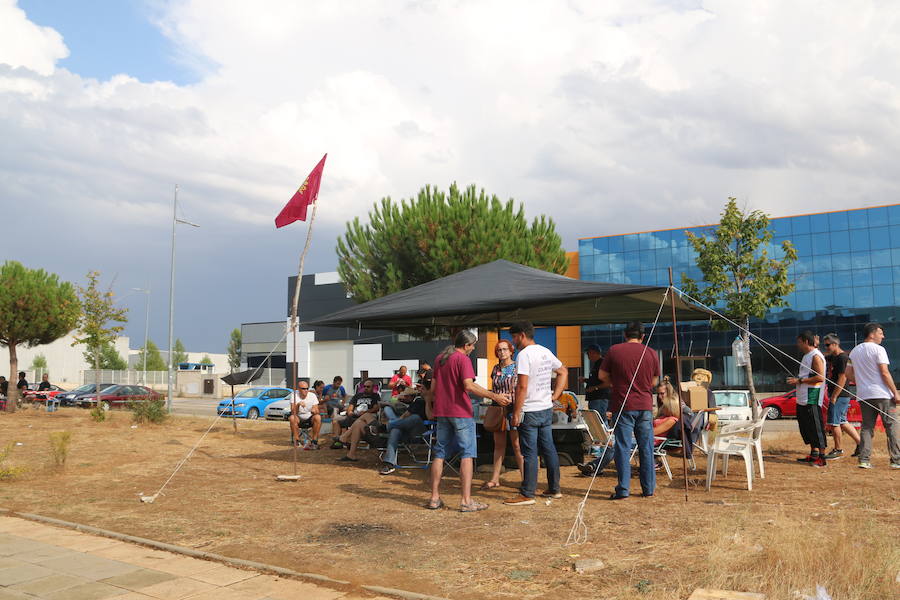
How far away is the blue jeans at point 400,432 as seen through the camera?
29.8 feet

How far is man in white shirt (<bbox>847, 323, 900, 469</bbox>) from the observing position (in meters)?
8.20

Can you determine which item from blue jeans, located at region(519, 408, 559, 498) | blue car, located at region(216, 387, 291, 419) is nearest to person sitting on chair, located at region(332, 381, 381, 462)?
blue jeans, located at region(519, 408, 559, 498)

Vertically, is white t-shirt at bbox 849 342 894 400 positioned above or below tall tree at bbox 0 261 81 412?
below

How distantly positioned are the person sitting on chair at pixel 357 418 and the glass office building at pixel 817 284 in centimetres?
3179

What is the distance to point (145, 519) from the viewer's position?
642 centimetres

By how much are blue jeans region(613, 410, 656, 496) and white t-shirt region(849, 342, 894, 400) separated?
121 inches

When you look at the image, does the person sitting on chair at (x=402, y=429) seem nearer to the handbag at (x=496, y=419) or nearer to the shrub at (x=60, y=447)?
the handbag at (x=496, y=419)

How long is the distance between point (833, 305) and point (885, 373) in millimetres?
38431

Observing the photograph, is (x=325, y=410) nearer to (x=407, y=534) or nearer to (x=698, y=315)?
(x=698, y=315)

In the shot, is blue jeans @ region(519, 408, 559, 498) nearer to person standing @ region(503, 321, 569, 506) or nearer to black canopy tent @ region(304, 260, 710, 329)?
person standing @ region(503, 321, 569, 506)

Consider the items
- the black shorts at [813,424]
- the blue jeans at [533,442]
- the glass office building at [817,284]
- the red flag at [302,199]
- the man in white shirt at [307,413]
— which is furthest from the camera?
the glass office building at [817,284]

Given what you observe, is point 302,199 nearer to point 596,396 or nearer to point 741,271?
point 596,396

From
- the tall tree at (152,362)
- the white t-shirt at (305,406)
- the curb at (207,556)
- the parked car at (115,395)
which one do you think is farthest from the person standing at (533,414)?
the tall tree at (152,362)

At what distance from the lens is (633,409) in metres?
6.93
